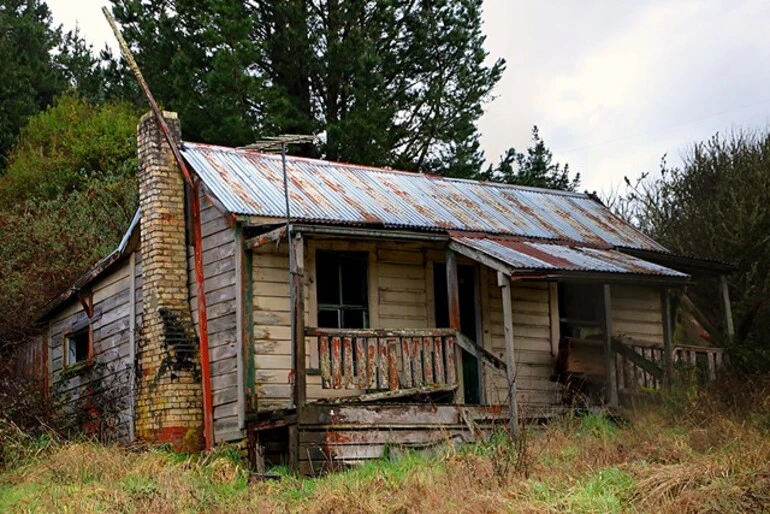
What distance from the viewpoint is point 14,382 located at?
1773 centimetres

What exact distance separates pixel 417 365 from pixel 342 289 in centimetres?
182

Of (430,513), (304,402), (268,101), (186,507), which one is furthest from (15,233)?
(430,513)

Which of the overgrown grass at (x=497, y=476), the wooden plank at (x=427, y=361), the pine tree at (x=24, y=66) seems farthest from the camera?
the pine tree at (x=24, y=66)

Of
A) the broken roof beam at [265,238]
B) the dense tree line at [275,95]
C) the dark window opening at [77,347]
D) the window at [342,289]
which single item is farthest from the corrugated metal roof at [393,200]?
the dense tree line at [275,95]

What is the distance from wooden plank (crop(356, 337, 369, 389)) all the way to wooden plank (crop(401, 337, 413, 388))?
0.58 m

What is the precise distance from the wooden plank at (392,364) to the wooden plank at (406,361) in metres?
0.10

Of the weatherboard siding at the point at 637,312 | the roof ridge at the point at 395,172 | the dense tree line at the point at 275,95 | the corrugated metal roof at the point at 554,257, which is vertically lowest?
the weatherboard siding at the point at 637,312

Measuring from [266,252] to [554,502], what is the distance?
6.70m

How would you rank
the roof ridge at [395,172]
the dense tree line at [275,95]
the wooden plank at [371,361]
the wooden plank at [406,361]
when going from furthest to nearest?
the dense tree line at [275,95]
the roof ridge at [395,172]
the wooden plank at [406,361]
the wooden plank at [371,361]

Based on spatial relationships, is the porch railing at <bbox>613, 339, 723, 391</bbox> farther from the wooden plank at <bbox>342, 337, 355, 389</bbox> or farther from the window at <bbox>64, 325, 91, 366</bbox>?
the window at <bbox>64, 325, 91, 366</bbox>

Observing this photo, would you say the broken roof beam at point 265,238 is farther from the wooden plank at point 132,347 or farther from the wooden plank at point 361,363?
the wooden plank at point 132,347

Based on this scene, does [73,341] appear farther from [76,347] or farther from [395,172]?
[395,172]

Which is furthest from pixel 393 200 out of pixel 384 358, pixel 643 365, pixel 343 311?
pixel 643 365

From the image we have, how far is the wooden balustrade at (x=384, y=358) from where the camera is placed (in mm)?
14430
